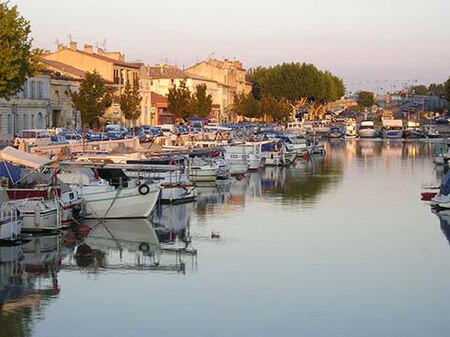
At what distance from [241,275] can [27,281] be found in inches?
223

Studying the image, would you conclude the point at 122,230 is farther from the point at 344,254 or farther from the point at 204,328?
the point at 204,328

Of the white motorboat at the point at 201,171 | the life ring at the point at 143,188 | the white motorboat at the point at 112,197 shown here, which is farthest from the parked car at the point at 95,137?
the life ring at the point at 143,188

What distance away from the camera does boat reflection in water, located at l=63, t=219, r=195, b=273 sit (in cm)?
2953

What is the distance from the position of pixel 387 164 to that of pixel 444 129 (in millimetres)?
71181

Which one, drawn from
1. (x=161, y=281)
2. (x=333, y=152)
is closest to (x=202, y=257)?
(x=161, y=281)

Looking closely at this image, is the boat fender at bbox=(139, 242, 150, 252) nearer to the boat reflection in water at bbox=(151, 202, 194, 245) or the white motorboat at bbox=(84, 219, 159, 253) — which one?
the white motorboat at bbox=(84, 219, 159, 253)

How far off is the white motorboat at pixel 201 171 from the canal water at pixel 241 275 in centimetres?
918

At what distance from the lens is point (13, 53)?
48031 millimetres

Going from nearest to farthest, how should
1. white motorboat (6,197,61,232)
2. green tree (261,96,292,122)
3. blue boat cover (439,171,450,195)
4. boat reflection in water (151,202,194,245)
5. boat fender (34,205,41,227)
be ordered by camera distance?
white motorboat (6,197,61,232), boat fender (34,205,41,227), boat reflection in water (151,202,194,245), blue boat cover (439,171,450,195), green tree (261,96,292,122)

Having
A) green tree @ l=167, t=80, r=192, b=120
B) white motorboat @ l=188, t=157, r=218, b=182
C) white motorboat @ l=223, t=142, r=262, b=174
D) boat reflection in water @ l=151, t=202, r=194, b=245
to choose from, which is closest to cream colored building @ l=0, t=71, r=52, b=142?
white motorboat @ l=223, t=142, r=262, b=174

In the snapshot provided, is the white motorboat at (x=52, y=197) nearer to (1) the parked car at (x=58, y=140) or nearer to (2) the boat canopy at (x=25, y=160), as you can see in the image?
(2) the boat canopy at (x=25, y=160)

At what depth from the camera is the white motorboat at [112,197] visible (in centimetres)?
3781

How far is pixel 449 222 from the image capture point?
39750mm

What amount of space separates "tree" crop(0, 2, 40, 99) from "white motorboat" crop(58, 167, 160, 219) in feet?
35.6
